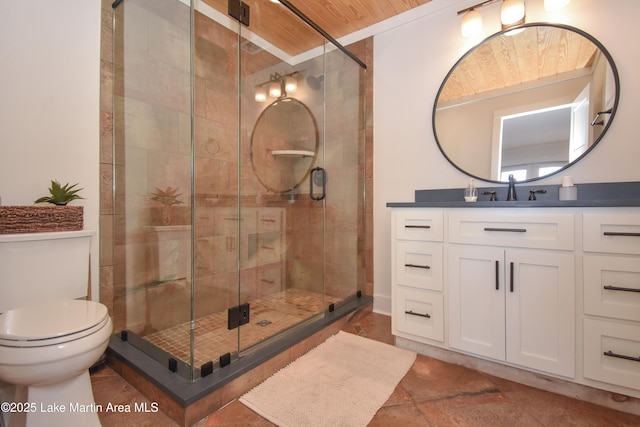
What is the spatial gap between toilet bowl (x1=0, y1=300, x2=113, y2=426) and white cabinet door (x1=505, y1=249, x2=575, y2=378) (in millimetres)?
1875

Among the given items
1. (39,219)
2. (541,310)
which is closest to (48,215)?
(39,219)

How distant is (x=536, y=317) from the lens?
139cm

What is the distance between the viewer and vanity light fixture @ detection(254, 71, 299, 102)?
2.50m

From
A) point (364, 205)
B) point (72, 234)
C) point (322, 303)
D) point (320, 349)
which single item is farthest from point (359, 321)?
point (72, 234)

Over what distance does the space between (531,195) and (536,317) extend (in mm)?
783

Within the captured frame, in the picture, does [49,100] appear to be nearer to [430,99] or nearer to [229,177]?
[229,177]

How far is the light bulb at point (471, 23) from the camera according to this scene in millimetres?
1926

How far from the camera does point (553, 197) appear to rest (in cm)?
175

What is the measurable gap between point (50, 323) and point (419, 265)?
69.2 inches

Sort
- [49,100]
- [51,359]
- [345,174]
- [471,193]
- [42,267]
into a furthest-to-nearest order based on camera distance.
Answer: [345,174], [471,193], [49,100], [42,267], [51,359]

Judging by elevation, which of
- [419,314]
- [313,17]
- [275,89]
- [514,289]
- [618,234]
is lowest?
[419,314]

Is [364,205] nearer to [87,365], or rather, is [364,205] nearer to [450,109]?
[450,109]

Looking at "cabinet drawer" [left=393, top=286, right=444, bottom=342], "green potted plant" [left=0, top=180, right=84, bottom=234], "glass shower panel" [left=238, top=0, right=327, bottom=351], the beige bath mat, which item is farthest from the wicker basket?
"cabinet drawer" [left=393, top=286, right=444, bottom=342]

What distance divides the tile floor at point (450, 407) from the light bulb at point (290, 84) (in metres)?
2.50
